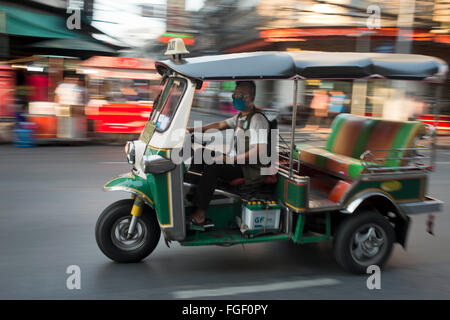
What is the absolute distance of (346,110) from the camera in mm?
6328

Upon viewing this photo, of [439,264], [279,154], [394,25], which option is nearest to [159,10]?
[394,25]

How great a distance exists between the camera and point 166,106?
4.42 m

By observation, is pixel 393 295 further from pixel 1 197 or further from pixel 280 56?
pixel 1 197

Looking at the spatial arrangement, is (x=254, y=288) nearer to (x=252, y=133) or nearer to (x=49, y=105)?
(x=252, y=133)

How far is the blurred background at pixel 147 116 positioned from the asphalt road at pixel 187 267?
2 cm

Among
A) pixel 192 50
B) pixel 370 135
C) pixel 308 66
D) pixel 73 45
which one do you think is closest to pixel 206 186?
pixel 308 66

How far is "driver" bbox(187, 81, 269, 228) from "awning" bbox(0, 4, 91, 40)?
1104 cm

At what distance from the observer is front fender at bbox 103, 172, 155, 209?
13.6 feet

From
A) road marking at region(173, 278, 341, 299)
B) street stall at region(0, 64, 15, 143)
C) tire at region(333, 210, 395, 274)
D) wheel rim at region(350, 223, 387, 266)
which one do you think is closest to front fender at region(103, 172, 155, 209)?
road marking at region(173, 278, 341, 299)

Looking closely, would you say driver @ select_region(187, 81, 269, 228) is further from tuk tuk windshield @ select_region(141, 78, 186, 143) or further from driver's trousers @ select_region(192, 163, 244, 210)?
tuk tuk windshield @ select_region(141, 78, 186, 143)

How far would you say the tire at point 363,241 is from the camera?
14.1 ft

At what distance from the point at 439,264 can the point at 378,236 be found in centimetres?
86

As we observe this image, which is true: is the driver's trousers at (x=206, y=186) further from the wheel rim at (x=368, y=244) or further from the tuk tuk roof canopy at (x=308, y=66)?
the wheel rim at (x=368, y=244)

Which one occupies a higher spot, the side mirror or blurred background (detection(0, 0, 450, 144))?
blurred background (detection(0, 0, 450, 144))
